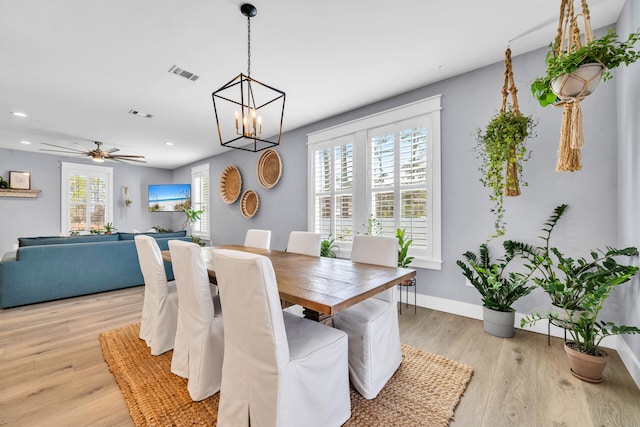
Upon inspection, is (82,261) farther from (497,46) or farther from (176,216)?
(497,46)

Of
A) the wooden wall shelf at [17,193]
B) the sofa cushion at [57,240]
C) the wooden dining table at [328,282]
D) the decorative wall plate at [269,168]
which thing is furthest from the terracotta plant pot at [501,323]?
the wooden wall shelf at [17,193]

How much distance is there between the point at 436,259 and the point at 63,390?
330cm

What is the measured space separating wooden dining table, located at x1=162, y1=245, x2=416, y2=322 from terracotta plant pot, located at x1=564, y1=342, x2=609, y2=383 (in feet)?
4.00

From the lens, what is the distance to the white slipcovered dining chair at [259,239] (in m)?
3.21

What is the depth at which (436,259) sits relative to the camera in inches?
118

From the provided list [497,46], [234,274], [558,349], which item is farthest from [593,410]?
[497,46]

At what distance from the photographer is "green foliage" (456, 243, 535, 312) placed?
7.62ft

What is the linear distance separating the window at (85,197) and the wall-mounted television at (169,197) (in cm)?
102

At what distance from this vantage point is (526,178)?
2498 mm

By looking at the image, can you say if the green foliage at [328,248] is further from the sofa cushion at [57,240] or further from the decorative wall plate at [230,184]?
the sofa cushion at [57,240]

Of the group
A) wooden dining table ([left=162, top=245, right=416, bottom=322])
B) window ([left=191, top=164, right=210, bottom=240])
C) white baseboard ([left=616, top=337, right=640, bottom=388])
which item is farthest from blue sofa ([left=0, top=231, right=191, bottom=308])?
white baseboard ([left=616, top=337, right=640, bottom=388])

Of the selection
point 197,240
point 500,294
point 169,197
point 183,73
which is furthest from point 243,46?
point 169,197

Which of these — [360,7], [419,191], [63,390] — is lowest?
[63,390]

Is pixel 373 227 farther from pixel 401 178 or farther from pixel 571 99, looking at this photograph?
pixel 571 99
